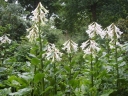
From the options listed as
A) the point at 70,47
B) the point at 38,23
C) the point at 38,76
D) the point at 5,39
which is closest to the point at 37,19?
the point at 38,23

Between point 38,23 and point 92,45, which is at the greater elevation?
point 38,23

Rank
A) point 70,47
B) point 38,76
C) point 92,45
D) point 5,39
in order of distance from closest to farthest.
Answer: point 38,76, point 92,45, point 70,47, point 5,39

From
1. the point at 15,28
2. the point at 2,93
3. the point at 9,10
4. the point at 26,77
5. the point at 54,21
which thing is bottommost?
the point at 2,93

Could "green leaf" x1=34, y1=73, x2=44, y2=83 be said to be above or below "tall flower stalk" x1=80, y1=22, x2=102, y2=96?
below

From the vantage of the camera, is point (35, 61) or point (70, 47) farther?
point (70, 47)

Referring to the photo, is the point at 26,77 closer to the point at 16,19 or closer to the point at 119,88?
the point at 119,88

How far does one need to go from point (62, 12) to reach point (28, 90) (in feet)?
70.3

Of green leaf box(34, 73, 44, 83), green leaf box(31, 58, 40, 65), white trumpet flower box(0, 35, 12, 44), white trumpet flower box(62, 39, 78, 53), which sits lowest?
green leaf box(34, 73, 44, 83)

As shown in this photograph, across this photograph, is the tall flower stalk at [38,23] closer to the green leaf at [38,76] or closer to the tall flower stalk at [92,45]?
the green leaf at [38,76]

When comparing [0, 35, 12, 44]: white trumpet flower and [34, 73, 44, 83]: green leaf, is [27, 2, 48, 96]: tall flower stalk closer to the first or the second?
[34, 73, 44, 83]: green leaf

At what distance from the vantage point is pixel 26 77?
384 cm

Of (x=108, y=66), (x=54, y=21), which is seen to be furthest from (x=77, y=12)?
(x=108, y=66)

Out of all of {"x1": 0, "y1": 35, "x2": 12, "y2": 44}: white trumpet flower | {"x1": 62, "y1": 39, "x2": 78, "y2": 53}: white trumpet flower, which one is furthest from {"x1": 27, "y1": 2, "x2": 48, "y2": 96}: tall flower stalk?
{"x1": 0, "y1": 35, "x2": 12, "y2": 44}: white trumpet flower

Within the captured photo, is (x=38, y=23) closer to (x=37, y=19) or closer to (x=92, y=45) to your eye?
(x=37, y=19)
